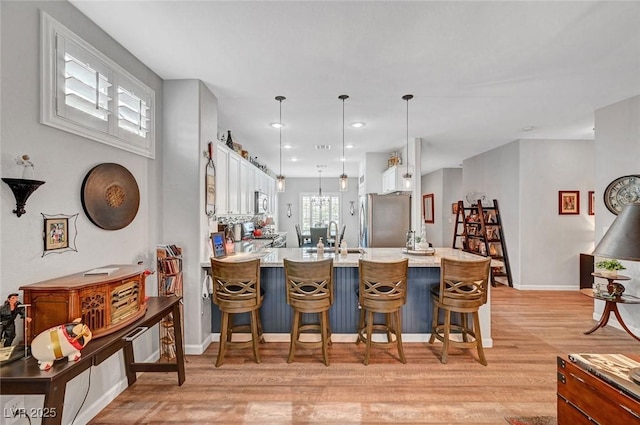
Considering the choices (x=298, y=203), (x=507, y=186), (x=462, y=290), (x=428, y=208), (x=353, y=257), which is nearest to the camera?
(x=462, y=290)

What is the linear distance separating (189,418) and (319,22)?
292cm

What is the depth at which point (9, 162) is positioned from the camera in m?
1.55

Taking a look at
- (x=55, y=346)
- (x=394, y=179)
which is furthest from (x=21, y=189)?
(x=394, y=179)

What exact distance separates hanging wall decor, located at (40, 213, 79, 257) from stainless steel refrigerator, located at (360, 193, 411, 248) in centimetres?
479

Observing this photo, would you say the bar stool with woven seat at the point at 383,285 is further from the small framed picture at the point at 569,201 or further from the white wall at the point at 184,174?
the small framed picture at the point at 569,201

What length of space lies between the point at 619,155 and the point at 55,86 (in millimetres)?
5634

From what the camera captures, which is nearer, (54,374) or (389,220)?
(54,374)

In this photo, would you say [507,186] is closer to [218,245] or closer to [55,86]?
[218,245]

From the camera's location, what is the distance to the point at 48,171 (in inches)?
69.6

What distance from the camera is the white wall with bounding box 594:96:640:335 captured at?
3.52m

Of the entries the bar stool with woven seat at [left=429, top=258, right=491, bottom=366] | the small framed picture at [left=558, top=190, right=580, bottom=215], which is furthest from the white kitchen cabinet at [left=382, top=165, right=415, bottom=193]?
the small framed picture at [left=558, top=190, right=580, bottom=215]

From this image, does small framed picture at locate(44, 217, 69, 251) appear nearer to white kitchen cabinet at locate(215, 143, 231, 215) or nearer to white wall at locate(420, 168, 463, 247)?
white kitchen cabinet at locate(215, 143, 231, 215)

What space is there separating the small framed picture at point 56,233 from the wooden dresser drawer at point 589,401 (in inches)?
119

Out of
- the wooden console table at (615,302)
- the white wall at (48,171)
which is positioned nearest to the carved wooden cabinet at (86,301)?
the white wall at (48,171)
